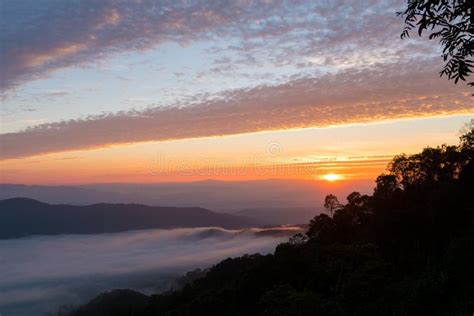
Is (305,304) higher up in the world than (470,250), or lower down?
lower down

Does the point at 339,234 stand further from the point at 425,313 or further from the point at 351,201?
the point at 425,313

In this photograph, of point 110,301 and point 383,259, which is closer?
point 383,259

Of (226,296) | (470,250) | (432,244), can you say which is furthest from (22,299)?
(470,250)

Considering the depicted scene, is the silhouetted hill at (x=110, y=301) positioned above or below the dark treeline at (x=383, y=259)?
below

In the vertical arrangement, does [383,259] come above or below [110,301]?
above

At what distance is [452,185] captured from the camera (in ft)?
126

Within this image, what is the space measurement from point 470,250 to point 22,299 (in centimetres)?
21013

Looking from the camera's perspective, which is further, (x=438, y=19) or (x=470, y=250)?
(x=470, y=250)

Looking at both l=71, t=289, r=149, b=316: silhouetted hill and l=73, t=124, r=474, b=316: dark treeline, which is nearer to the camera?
l=73, t=124, r=474, b=316: dark treeline

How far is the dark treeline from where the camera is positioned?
56.4 ft

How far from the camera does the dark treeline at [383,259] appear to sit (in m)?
17.2

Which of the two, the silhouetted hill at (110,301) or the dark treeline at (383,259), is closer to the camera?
the dark treeline at (383,259)

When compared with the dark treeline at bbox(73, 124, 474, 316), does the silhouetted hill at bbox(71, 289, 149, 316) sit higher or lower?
lower

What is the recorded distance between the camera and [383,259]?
28656 mm
